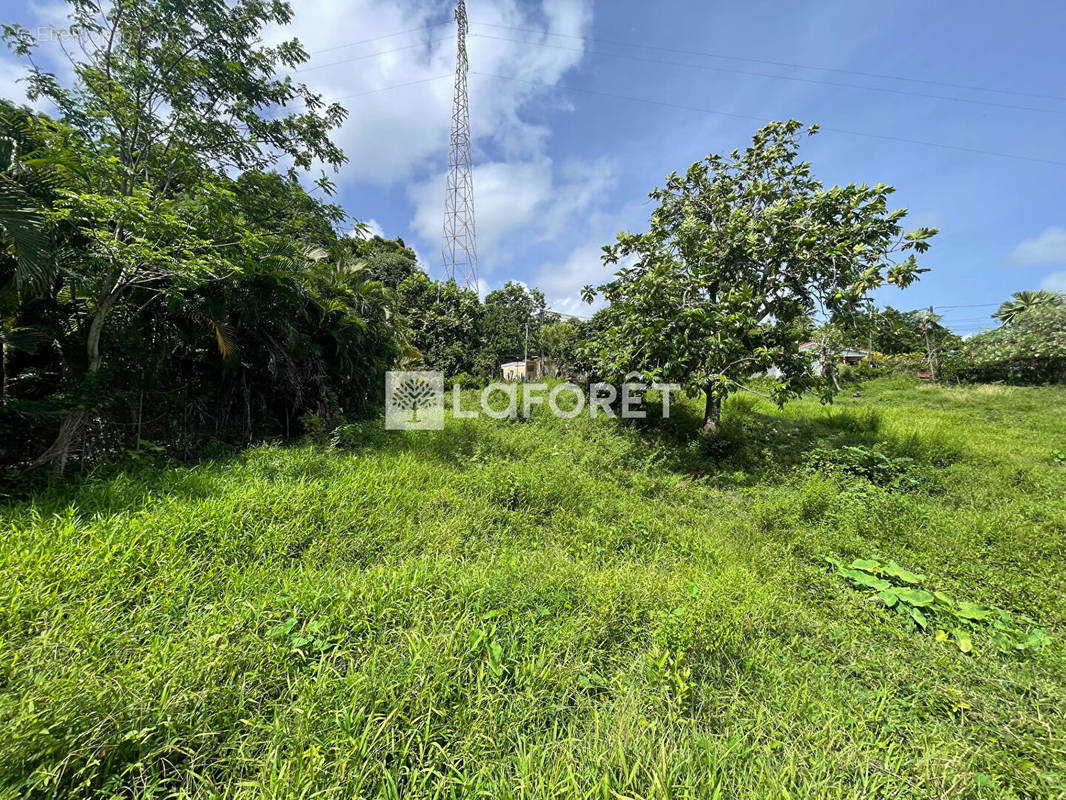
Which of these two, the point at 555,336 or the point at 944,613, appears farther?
the point at 555,336

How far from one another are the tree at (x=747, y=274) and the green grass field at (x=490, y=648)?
228cm

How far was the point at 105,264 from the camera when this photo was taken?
128 inches

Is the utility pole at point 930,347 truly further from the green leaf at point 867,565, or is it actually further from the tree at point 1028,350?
the green leaf at point 867,565

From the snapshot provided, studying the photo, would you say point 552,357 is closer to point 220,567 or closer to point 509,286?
point 509,286

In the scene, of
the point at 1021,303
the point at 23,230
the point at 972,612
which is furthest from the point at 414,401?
the point at 1021,303

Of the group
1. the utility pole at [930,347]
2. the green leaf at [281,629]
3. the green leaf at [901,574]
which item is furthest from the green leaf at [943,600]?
the utility pole at [930,347]

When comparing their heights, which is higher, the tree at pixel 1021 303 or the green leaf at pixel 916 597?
the tree at pixel 1021 303

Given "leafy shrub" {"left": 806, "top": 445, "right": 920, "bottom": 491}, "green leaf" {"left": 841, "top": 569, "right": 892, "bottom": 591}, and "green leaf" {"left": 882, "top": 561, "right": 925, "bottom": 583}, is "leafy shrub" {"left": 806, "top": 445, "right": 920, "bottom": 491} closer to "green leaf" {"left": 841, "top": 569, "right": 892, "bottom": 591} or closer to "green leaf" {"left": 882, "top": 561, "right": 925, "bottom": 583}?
"green leaf" {"left": 882, "top": 561, "right": 925, "bottom": 583}

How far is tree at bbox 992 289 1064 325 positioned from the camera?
18297mm

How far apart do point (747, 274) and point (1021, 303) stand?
29.2 metres

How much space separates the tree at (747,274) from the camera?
5055 mm

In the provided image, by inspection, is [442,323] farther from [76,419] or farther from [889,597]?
[889,597]

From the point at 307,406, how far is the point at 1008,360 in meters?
27.1

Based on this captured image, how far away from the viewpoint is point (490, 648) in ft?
6.20
